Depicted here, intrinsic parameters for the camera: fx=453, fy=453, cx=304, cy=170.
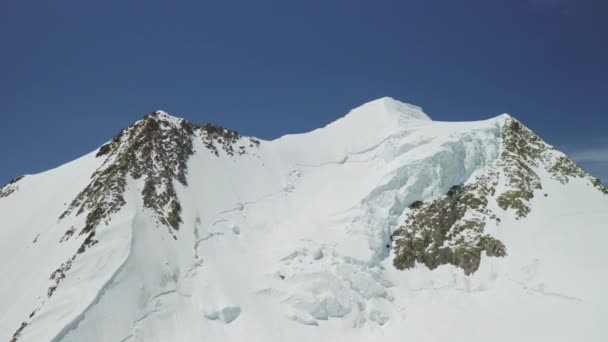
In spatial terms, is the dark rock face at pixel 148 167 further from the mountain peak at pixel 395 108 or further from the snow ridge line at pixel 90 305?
the mountain peak at pixel 395 108

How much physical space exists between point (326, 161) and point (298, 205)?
8.72 metres

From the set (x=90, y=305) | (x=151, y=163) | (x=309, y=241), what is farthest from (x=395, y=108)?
(x=90, y=305)

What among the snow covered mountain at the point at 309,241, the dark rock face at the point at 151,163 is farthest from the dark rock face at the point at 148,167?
the snow covered mountain at the point at 309,241

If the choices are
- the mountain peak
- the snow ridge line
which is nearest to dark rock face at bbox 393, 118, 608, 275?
the mountain peak

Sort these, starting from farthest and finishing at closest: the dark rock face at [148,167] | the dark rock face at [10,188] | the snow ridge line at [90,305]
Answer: the dark rock face at [10,188], the dark rock face at [148,167], the snow ridge line at [90,305]

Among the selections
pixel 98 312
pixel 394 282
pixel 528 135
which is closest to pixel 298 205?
pixel 394 282

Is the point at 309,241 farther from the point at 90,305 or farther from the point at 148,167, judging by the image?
the point at 90,305

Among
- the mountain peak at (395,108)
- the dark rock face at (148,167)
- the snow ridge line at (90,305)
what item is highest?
the mountain peak at (395,108)

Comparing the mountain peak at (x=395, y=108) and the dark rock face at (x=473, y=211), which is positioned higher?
the mountain peak at (x=395, y=108)

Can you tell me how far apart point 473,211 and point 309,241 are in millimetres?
14638

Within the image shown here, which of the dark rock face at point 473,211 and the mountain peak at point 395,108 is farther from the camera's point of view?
the mountain peak at point 395,108

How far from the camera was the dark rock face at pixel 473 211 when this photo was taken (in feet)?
121

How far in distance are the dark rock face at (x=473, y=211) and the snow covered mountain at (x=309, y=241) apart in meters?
0.17

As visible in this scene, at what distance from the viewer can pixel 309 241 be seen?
125ft
